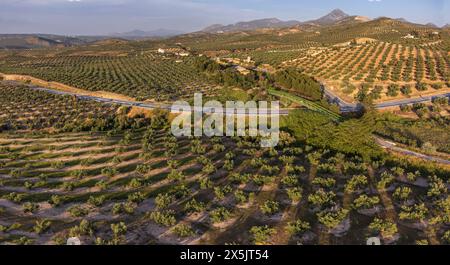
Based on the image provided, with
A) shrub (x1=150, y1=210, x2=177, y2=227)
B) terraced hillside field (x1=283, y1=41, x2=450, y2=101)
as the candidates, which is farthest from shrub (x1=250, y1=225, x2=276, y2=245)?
terraced hillside field (x1=283, y1=41, x2=450, y2=101)

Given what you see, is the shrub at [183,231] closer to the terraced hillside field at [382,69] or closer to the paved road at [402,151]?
the paved road at [402,151]

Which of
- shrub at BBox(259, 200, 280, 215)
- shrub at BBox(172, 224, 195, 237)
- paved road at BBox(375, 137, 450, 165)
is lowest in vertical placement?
shrub at BBox(172, 224, 195, 237)

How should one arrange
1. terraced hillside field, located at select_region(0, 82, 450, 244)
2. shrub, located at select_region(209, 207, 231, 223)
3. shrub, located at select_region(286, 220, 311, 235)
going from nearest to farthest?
1. shrub, located at select_region(286, 220, 311, 235)
2. terraced hillside field, located at select_region(0, 82, 450, 244)
3. shrub, located at select_region(209, 207, 231, 223)

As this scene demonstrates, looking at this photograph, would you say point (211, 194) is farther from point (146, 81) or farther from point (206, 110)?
point (146, 81)

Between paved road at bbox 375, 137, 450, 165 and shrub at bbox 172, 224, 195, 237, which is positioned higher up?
paved road at bbox 375, 137, 450, 165

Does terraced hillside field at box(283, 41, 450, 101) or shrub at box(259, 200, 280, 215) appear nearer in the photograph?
shrub at box(259, 200, 280, 215)

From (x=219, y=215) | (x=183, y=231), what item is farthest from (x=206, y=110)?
(x=183, y=231)

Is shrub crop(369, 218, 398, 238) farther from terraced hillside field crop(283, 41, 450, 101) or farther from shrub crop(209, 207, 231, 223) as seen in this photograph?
terraced hillside field crop(283, 41, 450, 101)
